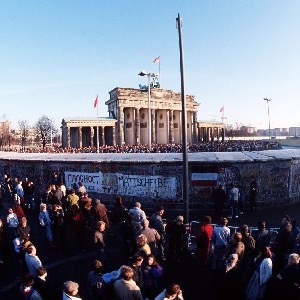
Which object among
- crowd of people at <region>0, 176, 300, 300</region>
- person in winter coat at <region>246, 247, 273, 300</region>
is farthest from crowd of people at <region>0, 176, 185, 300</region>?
person in winter coat at <region>246, 247, 273, 300</region>

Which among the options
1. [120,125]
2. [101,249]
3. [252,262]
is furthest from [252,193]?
[120,125]

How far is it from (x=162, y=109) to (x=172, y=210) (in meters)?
64.7

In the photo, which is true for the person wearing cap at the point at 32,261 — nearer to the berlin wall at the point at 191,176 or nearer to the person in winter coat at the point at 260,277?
the person in winter coat at the point at 260,277

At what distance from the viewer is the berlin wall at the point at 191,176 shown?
584 inches

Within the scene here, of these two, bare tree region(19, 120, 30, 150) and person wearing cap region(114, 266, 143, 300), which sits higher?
bare tree region(19, 120, 30, 150)

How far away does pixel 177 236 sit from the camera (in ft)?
28.3

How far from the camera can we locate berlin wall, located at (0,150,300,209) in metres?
14.8

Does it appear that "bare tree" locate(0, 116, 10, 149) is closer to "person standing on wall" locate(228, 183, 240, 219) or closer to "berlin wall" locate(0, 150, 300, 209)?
"berlin wall" locate(0, 150, 300, 209)

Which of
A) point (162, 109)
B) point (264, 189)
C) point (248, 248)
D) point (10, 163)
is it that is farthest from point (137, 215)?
point (162, 109)

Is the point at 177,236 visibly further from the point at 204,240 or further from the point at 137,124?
the point at 137,124

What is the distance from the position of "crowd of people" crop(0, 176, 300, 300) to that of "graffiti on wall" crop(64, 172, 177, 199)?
11.9ft

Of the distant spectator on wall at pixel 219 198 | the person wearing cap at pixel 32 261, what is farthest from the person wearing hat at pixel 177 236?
the distant spectator on wall at pixel 219 198

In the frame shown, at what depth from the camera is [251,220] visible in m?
13.0

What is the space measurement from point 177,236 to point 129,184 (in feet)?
23.9
